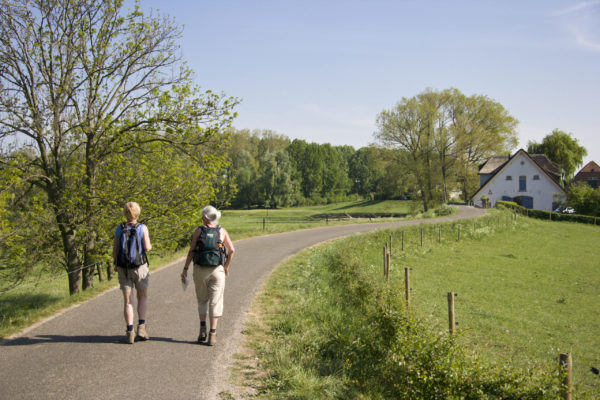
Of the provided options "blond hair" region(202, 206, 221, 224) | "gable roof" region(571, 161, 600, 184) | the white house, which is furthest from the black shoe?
"gable roof" region(571, 161, 600, 184)

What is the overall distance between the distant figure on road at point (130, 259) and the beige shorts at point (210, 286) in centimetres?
86

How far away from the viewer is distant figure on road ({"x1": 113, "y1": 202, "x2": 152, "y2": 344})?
6.46 meters

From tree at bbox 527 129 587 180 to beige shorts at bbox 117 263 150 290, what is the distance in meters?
85.7

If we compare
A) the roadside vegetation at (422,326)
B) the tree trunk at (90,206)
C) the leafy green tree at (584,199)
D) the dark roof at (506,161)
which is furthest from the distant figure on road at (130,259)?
the dark roof at (506,161)

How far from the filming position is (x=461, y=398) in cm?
539

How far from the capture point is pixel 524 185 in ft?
194

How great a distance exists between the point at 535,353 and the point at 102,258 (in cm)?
1249

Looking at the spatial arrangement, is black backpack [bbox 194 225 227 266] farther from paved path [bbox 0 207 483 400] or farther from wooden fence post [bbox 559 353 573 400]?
wooden fence post [bbox 559 353 573 400]

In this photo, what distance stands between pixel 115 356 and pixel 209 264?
1.79 metres

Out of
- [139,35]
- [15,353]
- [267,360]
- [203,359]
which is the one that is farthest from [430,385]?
[139,35]

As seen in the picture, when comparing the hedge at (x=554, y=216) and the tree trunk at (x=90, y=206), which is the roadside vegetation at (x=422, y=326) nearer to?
the tree trunk at (x=90, y=206)

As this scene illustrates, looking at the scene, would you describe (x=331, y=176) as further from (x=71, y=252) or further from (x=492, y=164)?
(x=71, y=252)

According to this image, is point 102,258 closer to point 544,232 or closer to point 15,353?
point 15,353

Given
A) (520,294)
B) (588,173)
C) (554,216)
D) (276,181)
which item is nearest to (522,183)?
(554,216)
